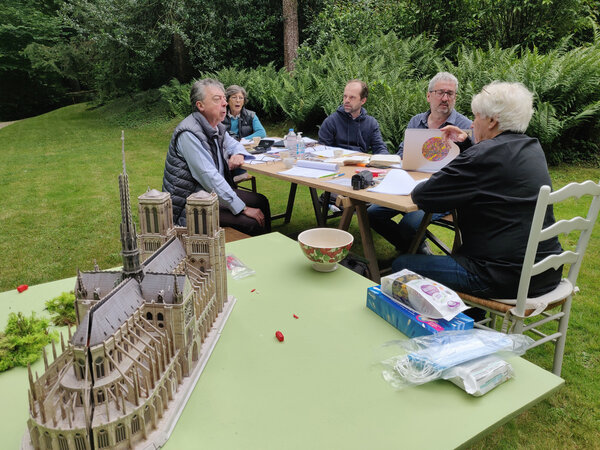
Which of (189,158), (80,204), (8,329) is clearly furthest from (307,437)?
(80,204)

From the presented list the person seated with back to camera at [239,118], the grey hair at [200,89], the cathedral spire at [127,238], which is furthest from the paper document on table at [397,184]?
the person seated with back to camera at [239,118]

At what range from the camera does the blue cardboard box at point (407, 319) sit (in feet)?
5.01

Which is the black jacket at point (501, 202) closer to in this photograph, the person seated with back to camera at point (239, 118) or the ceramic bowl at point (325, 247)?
the ceramic bowl at point (325, 247)

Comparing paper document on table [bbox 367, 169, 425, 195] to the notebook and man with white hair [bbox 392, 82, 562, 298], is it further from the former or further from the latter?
man with white hair [bbox 392, 82, 562, 298]

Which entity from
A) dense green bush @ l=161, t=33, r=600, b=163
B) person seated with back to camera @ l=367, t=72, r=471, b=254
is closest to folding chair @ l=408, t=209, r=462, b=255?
person seated with back to camera @ l=367, t=72, r=471, b=254

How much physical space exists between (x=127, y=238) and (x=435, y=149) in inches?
120

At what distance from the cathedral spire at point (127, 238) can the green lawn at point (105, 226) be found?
7.31ft

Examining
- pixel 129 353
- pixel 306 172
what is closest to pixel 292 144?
pixel 306 172

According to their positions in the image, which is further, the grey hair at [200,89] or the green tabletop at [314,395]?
the grey hair at [200,89]

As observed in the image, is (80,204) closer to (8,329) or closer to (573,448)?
(8,329)

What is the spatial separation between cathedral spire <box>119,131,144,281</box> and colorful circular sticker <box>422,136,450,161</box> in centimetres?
295

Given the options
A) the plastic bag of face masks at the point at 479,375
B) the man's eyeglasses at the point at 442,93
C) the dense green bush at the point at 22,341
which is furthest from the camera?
the man's eyeglasses at the point at 442,93

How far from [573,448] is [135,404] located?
2.46 m

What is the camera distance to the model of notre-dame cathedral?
0.93 m
